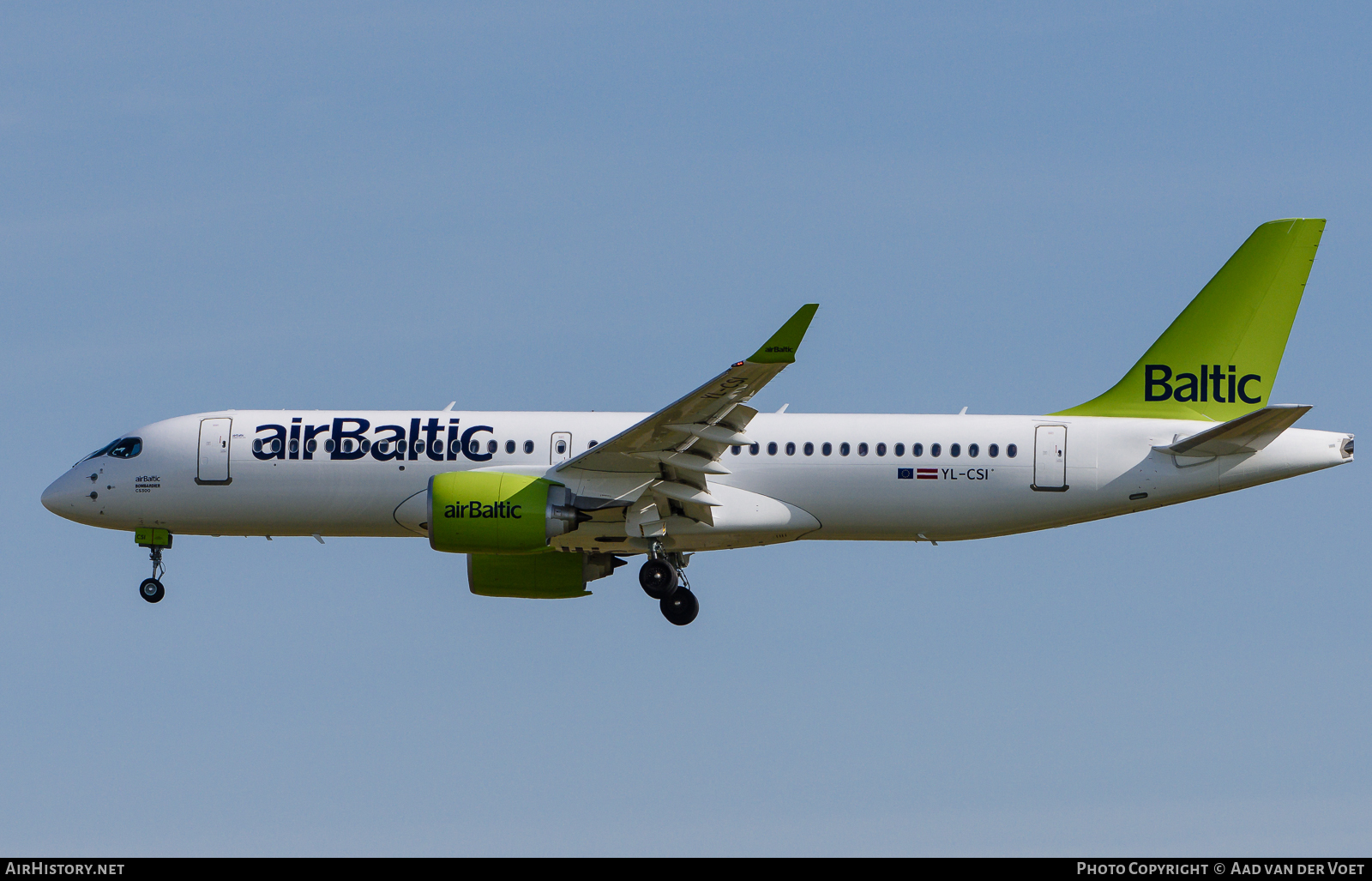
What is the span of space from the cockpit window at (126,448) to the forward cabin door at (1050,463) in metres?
19.2

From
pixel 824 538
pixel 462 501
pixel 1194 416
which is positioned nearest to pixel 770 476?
pixel 824 538

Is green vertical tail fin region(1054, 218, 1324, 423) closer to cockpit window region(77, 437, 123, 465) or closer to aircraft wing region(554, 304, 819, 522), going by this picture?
aircraft wing region(554, 304, 819, 522)

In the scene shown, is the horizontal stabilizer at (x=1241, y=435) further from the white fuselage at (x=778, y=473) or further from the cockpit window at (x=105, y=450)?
the cockpit window at (x=105, y=450)

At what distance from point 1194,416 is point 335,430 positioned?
18.1 metres

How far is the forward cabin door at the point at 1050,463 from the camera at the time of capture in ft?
115

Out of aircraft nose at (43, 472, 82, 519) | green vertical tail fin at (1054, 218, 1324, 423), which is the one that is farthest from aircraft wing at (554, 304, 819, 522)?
aircraft nose at (43, 472, 82, 519)

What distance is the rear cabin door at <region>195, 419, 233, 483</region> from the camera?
3647cm

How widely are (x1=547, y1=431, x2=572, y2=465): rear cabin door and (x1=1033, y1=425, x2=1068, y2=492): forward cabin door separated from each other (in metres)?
9.63

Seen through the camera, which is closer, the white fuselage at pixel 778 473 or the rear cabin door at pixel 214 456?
the white fuselage at pixel 778 473

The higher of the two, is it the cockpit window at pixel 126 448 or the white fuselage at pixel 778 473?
the cockpit window at pixel 126 448

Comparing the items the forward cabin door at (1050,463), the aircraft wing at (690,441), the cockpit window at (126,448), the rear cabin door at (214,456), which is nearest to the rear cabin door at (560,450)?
the aircraft wing at (690,441)

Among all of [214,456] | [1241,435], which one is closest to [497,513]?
[214,456]

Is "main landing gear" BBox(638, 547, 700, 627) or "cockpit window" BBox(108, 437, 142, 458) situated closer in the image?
"main landing gear" BBox(638, 547, 700, 627)

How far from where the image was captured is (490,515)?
3331 centimetres
